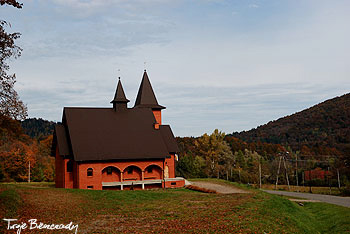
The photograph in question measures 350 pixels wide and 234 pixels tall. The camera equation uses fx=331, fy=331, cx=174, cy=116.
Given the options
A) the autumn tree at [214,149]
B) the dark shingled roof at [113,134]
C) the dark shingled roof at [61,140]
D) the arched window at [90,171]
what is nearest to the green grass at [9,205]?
the arched window at [90,171]

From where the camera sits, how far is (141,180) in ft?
104

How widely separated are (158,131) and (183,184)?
5.99 m

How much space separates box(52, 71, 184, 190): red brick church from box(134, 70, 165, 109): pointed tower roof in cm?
248

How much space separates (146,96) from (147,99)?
0.39 meters

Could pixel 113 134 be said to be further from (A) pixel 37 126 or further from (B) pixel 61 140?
(A) pixel 37 126

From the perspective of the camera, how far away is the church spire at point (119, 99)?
3450 cm

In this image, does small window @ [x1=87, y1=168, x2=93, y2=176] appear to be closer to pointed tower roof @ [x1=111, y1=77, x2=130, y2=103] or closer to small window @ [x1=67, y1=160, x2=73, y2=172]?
small window @ [x1=67, y1=160, x2=73, y2=172]

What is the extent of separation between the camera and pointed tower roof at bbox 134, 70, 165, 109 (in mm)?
38062

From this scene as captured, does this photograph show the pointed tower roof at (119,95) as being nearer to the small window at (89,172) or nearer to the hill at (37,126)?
the small window at (89,172)

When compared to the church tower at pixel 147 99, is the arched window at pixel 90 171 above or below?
below

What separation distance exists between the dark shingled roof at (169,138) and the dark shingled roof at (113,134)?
105mm

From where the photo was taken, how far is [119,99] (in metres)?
34.5

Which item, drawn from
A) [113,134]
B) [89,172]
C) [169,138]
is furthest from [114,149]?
[169,138]

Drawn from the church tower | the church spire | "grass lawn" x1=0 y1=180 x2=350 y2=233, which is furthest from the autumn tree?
"grass lawn" x1=0 y1=180 x2=350 y2=233
